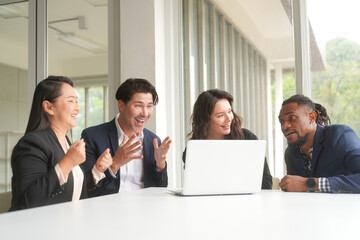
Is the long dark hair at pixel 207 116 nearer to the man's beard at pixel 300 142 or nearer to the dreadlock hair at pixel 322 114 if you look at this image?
the man's beard at pixel 300 142

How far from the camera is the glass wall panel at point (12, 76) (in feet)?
15.1

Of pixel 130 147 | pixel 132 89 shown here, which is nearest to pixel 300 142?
pixel 130 147

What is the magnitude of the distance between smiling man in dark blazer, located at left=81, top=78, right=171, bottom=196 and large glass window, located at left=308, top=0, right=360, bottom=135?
1510 millimetres

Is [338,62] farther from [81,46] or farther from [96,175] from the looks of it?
[81,46]

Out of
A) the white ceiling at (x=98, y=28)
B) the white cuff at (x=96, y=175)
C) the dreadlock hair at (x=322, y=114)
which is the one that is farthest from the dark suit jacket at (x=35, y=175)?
the white ceiling at (x=98, y=28)

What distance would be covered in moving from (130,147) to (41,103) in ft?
2.08

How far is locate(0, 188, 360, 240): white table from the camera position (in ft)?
3.58

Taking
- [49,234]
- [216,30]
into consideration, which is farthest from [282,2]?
[49,234]

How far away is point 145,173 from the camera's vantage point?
9.18 feet

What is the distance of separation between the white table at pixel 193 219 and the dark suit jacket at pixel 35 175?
21 centimetres

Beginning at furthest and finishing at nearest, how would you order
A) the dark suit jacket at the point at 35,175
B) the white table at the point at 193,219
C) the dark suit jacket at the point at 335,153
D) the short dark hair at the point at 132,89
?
the short dark hair at the point at 132,89
the dark suit jacket at the point at 335,153
the dark suit jacket at the point at 35,175
the white table at the point at 193,219

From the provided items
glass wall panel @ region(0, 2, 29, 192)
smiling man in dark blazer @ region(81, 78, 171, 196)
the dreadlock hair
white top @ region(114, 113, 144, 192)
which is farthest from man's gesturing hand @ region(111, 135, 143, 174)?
glass wall panel @ region(0, 2, 29, 192)

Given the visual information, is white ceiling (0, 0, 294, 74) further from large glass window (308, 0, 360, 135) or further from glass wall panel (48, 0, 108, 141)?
large glass window (308, 0, 360, 135)

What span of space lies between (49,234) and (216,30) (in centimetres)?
328
